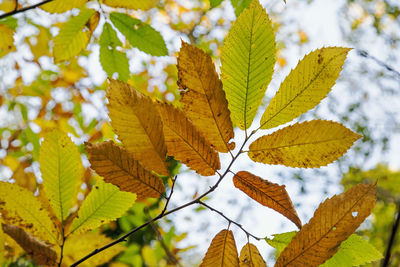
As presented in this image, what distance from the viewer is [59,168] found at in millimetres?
489

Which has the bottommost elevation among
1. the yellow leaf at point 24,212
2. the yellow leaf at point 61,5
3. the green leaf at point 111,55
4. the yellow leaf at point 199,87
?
the yellow leaf at point 24,212

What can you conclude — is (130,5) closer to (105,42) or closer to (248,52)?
(105,42)

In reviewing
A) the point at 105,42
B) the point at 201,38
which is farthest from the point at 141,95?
the point at 201,38

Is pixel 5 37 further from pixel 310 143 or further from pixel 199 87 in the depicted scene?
pixel 310 143

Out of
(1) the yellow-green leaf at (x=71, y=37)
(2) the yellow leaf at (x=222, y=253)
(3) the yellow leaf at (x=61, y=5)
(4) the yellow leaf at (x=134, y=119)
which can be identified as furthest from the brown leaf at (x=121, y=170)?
(1) the yellow-green leaf at (x=71, y=37)

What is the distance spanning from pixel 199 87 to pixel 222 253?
246mm

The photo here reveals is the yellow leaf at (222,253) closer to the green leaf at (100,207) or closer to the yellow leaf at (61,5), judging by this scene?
the green leaf at (100,207)

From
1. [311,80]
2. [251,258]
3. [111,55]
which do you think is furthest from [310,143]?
[111,55]

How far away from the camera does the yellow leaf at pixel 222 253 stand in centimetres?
44

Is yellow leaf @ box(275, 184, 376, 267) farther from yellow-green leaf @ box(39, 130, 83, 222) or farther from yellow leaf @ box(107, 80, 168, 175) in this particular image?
yellow-green leaf @ box(39, 130, 83, 222)

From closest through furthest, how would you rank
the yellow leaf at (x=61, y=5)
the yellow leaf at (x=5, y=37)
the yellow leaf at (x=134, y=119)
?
the yellow leaf at (x=134, y=119)
the yellow leaf at (x=61, y=5)
the yellow leaf at (x=5, y=37)

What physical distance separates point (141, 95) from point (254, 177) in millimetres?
204

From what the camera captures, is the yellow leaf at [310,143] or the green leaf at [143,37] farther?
the green leaf at [143,37]

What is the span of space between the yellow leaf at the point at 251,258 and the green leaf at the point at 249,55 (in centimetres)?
24
